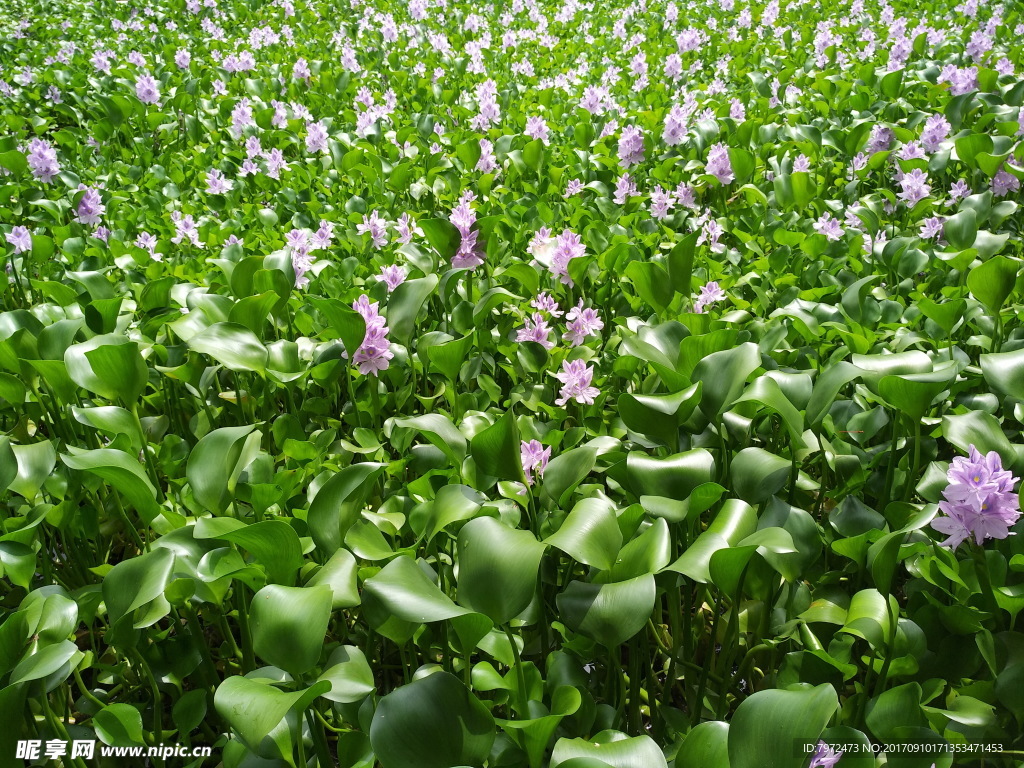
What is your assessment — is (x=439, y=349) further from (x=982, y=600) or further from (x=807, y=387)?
(x=982, y=600)

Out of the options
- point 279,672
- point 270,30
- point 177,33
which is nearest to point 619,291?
point 279,672

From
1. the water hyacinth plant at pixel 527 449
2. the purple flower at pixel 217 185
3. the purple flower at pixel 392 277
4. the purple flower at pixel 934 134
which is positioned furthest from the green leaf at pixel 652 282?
the purple flower at pixel 217 185

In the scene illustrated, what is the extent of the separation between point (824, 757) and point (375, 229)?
227cm

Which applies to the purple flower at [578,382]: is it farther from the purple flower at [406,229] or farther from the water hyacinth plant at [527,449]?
the purple flower at [406,229]

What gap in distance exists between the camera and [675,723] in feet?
4.53

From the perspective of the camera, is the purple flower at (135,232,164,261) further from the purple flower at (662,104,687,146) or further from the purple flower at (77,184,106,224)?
the purple flower at (662,104,687,146)

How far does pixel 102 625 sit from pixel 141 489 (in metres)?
0.66

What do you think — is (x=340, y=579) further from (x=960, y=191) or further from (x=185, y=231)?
(x=960, y=191)

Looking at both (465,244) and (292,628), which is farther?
(465,244)

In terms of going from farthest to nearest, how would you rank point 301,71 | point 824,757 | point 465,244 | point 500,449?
point 301,71, point 465,244, point 500,449, point 824,757

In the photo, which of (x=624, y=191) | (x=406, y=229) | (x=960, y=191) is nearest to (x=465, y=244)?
(x=406, y=229)

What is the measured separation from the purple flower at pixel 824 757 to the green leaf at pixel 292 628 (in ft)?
2.21

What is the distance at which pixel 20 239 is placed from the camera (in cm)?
284

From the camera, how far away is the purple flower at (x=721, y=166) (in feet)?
10.3
